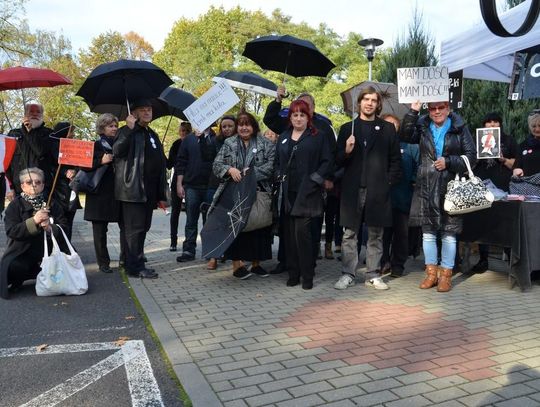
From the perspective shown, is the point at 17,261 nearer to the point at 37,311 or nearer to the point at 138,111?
the point at 37,311

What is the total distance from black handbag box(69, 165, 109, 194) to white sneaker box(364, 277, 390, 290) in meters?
3.44

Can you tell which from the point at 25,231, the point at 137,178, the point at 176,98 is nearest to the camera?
the point at 25,231

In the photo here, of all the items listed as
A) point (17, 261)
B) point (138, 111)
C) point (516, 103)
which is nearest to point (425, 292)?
point (138, 111)

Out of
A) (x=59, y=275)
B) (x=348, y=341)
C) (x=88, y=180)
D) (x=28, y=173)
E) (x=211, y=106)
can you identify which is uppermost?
(x=211, y=106)

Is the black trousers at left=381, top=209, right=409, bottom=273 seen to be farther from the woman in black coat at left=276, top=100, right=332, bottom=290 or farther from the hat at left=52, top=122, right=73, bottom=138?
the hat at left=52, top=122, right=73, bottom=138

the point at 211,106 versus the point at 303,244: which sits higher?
the point at 211,106

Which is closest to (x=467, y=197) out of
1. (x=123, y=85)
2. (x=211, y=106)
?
(x=211, y=106)

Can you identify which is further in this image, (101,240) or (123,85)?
(101,240)

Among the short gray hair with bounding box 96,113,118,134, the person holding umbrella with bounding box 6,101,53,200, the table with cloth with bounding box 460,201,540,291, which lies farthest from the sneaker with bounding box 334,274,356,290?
the person holding umbrella with bounding box 6,101,53,200

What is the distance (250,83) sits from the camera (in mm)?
6867

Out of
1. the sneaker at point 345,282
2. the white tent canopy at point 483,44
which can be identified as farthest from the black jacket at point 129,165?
the white tent canopy at point 483,44

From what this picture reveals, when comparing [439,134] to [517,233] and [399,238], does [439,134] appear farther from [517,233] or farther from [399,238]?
[399,238]

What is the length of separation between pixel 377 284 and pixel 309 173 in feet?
4.76

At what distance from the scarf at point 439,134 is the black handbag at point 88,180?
387 cm
